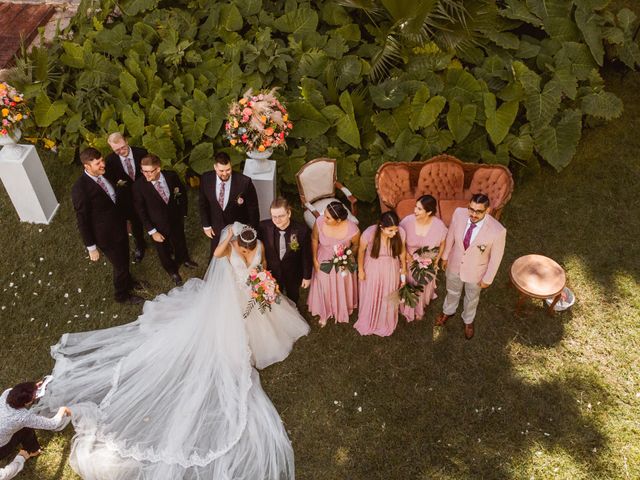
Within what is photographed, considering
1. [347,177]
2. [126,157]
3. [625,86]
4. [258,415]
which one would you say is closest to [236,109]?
[126,157]

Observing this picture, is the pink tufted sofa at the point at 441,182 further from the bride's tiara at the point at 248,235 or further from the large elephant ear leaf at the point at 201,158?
the large elephant ear leaf at the point at 201,158

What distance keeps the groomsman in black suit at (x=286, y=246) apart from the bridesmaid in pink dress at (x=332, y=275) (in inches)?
6.1

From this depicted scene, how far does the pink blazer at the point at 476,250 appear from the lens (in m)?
5.77

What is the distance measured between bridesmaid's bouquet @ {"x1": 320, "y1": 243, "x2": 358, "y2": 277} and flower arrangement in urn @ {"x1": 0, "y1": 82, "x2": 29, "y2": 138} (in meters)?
4.26

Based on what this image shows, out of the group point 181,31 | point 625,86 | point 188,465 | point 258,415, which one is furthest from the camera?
point 625,86

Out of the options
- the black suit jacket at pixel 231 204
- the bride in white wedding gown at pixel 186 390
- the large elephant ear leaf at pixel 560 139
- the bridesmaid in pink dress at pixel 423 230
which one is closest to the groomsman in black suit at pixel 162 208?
the black suit jacket at pixel 231 204

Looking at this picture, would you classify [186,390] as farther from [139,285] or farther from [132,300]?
[139,285]

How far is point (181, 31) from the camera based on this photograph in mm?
9281

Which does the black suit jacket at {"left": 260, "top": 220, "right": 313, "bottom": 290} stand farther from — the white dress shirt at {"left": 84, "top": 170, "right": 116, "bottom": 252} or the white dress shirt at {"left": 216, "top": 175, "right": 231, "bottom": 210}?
the white dress shirt at {"left": 84, "top": 170, "right": 116, "bottom": 252}

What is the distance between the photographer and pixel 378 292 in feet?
21.4

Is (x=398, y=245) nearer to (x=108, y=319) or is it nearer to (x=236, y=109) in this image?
(x=236, y=109)

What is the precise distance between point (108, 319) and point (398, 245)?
3.70 m

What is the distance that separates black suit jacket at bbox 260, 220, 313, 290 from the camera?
6.04m

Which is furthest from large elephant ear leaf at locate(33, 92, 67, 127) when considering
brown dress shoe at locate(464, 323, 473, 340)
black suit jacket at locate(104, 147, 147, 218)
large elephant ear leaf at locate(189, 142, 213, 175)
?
brown dress shoe at locate(464, 323, 473, 340)
